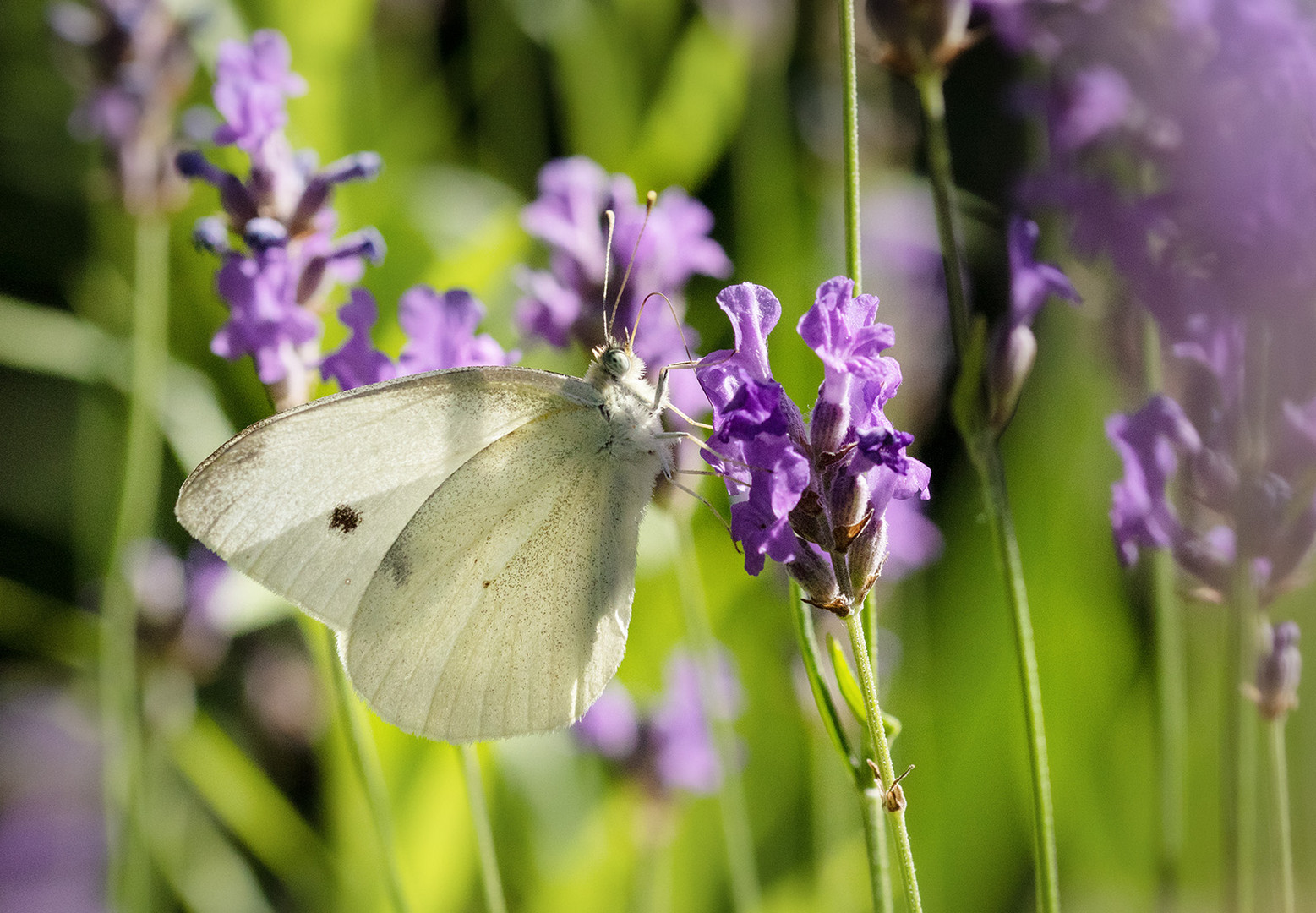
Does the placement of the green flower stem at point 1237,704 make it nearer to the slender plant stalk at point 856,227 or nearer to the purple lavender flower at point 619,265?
the slender plant stalk at point 856,227

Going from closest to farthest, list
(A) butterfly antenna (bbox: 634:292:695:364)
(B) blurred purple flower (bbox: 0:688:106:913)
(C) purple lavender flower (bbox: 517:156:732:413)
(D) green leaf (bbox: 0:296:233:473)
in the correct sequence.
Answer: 1. (A) butterfly antenna (bbox: 634:292:695:364)
2. (C) purple lavender flower (bbox: 517:156:732:413)
3. (D) green leaf (bbox: 0:296:233:473)
4. (B) blurred purple flower (bbox: 0:688:106:913)

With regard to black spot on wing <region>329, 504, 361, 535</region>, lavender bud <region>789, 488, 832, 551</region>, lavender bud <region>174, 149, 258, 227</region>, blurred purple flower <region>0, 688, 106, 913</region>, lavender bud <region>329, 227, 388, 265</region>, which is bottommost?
blurred purple flower <region>0, 688, 106, 913</region>

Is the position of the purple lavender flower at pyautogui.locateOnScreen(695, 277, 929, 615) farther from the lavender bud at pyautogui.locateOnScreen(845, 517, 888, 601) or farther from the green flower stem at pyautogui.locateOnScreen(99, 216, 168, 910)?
the green flower stem at pyautogui.locateOnScreen(99, 216, 168, 910)

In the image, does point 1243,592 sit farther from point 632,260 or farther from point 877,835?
point 632,260

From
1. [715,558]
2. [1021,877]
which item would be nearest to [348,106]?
[715,558]

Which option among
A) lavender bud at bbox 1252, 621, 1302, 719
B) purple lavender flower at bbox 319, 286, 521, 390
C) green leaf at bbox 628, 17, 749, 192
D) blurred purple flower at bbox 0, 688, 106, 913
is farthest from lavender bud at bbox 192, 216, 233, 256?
blurred purple flower at bbox 0, 688, 106, 913

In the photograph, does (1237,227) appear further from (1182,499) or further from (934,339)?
(934,339)

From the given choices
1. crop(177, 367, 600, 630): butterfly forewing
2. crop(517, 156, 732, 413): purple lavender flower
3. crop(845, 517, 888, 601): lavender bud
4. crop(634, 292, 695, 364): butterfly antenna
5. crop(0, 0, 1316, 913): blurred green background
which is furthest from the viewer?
crop(0, 0, 1316, 913): blurred green background
